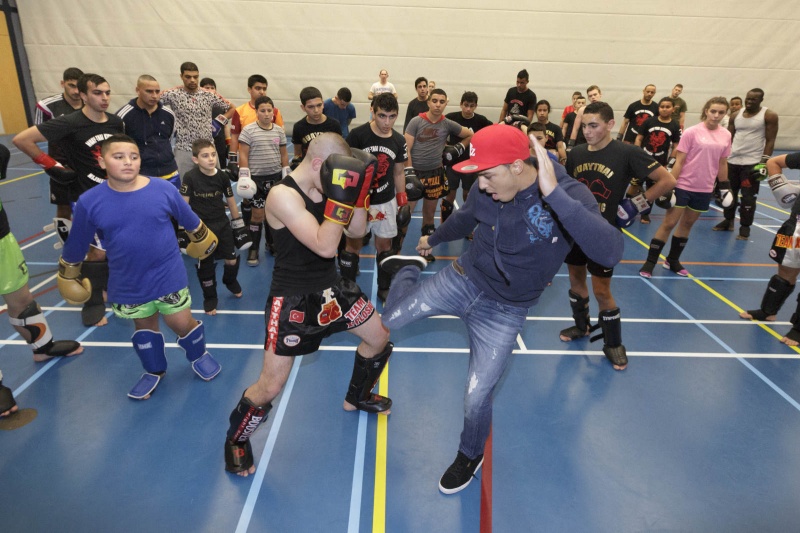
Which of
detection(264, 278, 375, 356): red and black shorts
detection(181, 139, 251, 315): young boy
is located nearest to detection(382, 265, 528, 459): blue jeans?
detection(264, 278, 375, 356): red and black shorts

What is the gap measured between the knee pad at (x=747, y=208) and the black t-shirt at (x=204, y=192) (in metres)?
8.12

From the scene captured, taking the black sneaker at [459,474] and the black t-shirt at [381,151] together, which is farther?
the black t-shirt at [381,151]

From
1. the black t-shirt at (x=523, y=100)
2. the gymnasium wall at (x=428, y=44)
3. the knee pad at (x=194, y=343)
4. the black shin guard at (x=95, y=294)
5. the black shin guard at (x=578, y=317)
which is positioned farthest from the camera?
the gymnasium wall at (x=428, y=44)

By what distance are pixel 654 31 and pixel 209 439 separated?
675 inches

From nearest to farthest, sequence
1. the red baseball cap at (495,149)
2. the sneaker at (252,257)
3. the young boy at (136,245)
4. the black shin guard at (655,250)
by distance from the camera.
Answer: the red baseball cap at (495,149), the young boy at (136,245), the black shin guard at (655,250), the sneaker at (252,257)

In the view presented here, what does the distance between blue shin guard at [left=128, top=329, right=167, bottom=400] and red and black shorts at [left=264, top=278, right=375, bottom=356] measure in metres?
1.43

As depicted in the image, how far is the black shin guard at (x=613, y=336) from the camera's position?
4.41m

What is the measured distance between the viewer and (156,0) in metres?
14.5

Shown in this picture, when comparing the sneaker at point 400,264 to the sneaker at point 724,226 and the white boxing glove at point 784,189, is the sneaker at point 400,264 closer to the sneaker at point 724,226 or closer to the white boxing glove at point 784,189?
the white boxing glove at point 784,189

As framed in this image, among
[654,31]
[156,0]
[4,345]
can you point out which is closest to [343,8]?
[156,0]

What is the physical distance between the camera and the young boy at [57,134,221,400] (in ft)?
10.6

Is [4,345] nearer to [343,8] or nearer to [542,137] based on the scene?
[542,137]

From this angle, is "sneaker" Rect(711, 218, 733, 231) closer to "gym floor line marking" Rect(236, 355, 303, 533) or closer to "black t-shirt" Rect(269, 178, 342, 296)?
"gym floor line marking" Rect(236, 355, 303, 533)

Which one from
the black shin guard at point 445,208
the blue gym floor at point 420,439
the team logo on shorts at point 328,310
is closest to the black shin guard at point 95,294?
the blue gym floor at point 420,439
